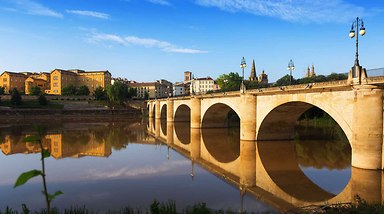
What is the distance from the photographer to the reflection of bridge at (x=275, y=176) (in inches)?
484

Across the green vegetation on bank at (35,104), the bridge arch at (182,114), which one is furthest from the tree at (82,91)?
the bridge arch at (182,114)

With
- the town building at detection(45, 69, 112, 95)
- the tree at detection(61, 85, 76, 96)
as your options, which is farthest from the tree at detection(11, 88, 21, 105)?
the town building at detection(45, 69, 112, 95)

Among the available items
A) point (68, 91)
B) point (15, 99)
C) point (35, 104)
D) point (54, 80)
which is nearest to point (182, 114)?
point (35, 104)

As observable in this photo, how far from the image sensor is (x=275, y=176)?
1606cm

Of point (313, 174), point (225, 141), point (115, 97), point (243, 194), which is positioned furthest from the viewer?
point (115, 97)

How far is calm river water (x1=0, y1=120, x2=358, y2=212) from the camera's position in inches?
473

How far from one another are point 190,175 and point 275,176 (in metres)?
4.64

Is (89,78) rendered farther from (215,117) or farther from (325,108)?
(325,108)

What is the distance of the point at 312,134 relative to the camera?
31.8m

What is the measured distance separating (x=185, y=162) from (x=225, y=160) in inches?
114

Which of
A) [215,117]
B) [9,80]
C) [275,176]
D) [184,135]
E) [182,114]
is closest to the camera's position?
[275,176]

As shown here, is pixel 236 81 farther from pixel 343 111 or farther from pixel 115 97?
pixel 343 111

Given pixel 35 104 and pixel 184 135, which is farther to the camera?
pixel 35 104

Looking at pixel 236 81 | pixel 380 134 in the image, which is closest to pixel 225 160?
pixel 380 134
